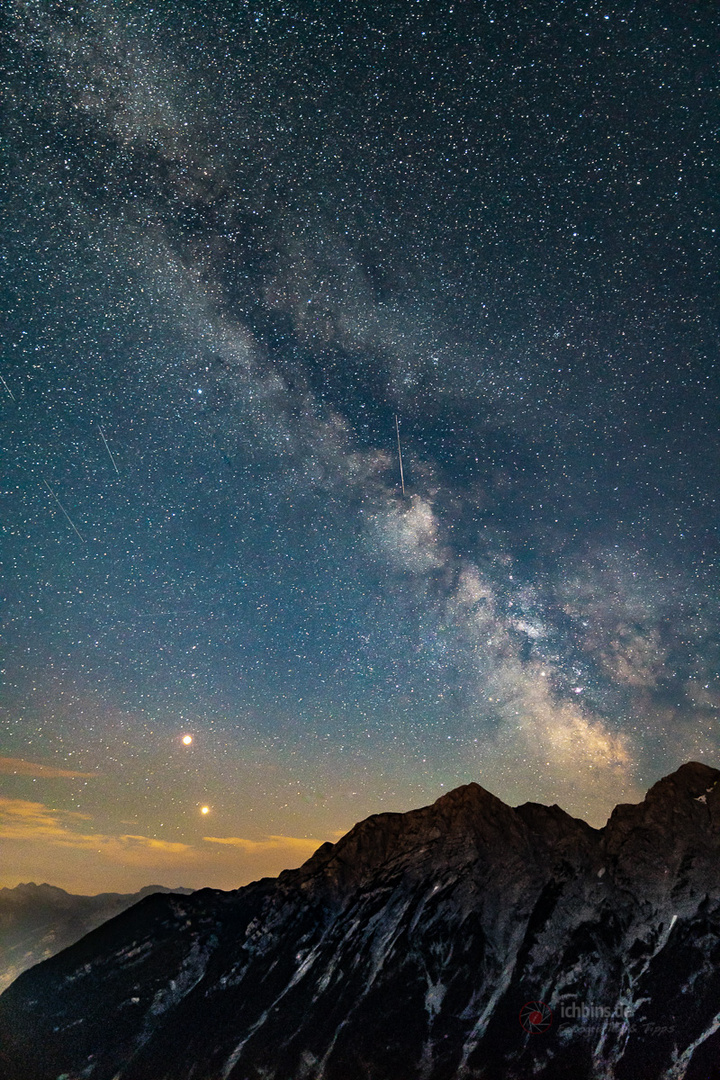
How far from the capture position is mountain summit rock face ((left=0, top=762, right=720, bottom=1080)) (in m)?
74.2

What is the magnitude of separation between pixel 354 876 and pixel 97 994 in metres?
52.6

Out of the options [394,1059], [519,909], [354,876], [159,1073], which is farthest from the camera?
[354,876]

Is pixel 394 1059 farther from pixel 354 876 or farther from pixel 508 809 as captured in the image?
pixel 508 809

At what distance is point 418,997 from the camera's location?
87562 mm

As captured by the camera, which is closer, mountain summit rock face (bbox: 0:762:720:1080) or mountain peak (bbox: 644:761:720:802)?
mountain summit rock face (bbox: 0:762:720:1080)

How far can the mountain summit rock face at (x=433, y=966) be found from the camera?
244 ft

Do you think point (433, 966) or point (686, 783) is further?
point (686, 783)

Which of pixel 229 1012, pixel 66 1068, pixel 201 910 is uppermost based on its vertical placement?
pixel 201 910

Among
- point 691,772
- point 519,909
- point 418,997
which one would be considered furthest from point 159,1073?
point 691,772

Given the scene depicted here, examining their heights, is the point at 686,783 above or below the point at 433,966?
above

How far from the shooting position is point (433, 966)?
92250 millimetres

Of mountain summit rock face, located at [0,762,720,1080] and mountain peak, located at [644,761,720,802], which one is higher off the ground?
mountain peak, located at [644,761,720,802]

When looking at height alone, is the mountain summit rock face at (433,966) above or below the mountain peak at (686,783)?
below

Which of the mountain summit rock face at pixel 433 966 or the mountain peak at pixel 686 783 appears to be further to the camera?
the mountain peak at pixel 686 783
